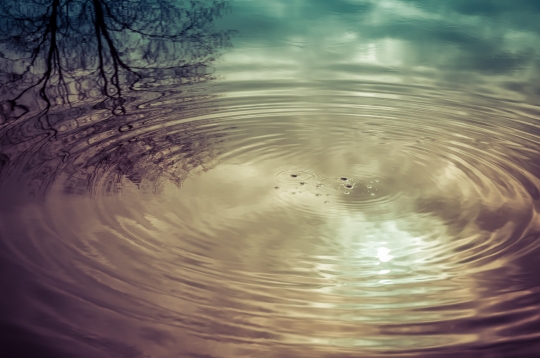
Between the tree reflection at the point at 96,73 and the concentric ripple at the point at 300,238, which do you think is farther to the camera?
the tree reflection at the point at 96,73

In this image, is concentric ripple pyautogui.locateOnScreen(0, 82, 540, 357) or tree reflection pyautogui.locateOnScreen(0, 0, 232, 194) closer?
concentric ripple pyautogui.locateOnScreen(0, 82, 540, 357)

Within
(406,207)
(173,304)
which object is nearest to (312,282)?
(173,304)

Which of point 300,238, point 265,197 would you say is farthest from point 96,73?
point 300,238

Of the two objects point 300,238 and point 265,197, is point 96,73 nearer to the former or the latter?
point 265,197

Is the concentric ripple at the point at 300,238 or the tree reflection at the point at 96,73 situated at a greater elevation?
the tree reflection at the point at 96,73

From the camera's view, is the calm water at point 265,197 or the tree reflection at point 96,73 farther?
the tree reflection at point 96,73
